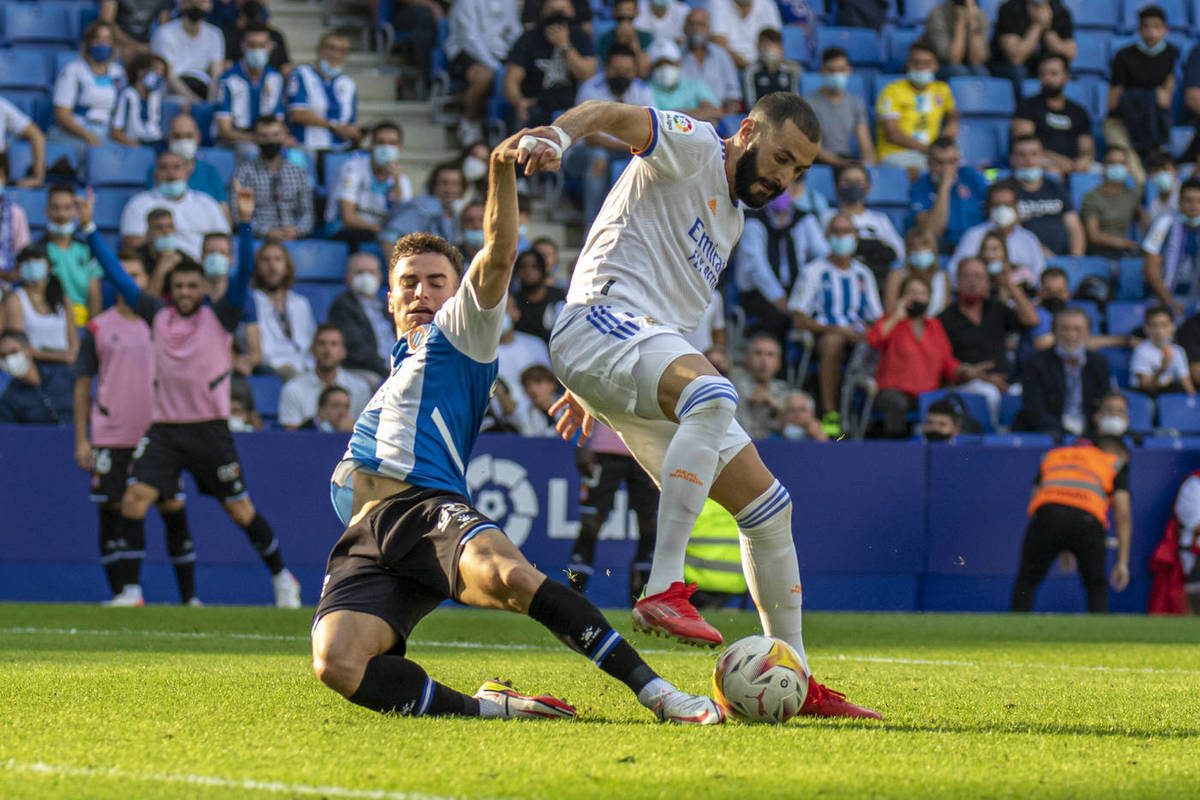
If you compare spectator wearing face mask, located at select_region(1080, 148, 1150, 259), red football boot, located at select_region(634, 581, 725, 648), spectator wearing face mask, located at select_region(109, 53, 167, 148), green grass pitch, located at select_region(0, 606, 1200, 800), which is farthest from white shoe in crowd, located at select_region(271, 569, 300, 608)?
spectator wearing face mask, located at select_region(1080, 148, 1150, 259)

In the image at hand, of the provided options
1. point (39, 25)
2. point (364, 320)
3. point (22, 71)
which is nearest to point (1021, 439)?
point (364, 320)

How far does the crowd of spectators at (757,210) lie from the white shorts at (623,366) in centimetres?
644

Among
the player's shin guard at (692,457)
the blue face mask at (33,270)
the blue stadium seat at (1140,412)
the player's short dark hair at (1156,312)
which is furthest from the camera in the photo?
the player's short dark hair at (1156,312)

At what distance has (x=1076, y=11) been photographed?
17422 mm

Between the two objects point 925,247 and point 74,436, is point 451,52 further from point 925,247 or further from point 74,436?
point 74,436

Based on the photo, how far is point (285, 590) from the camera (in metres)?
10.5

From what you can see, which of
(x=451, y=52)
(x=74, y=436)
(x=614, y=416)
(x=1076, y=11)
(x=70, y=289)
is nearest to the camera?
(x=614, y=416)

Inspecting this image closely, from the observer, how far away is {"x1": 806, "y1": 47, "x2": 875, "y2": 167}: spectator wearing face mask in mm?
14992

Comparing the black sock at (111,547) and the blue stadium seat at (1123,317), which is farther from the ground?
the blue stadium seat at (1123,317)

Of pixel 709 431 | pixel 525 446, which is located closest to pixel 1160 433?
pixel 525 446

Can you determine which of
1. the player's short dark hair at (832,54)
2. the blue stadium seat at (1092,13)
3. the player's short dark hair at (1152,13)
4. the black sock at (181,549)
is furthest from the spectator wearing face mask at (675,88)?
the black sock at (181,549)

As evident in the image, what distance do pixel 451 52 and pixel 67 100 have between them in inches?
141

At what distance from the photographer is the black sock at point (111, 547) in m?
10.5

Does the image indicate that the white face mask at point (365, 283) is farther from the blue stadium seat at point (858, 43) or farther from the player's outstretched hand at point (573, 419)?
the player's outstretched hand at point (573, 419)
